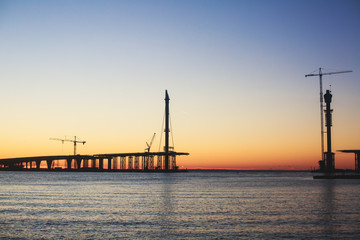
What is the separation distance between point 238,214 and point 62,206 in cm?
1951

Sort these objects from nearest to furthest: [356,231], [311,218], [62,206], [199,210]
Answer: [356,231]
[311,218]
[199,210]
[62,206]

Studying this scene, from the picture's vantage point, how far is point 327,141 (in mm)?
171625

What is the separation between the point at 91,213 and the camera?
39.0 meters

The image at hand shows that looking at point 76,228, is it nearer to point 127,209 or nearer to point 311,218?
point 127,209

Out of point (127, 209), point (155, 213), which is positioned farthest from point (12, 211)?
point (155, 213)

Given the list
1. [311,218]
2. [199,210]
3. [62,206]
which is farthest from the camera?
[62,206]

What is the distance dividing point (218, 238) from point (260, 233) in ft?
11.5

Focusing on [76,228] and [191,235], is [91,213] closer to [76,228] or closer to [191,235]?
[76,228]

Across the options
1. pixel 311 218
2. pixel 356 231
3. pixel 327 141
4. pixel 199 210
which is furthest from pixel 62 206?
pixel 327 141

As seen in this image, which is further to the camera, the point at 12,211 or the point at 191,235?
the point at 12,211

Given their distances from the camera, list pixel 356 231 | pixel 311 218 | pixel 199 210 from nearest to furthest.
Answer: pixel 356 231
pixel 311 218
pixel 199 210

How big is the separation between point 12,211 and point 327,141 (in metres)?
153

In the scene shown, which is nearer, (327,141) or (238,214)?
(238,214)

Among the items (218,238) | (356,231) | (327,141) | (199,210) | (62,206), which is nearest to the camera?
(218,238)
